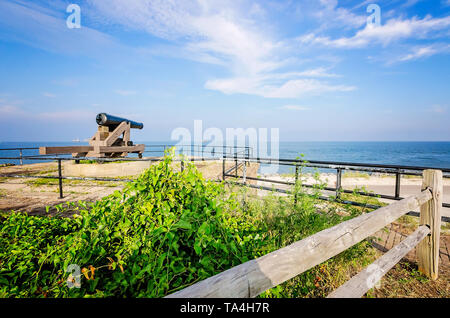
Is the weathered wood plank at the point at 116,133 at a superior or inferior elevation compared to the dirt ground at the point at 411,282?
superior

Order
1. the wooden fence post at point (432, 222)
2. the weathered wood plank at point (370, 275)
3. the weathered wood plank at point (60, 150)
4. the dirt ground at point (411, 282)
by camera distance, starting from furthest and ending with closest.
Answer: the weathered wood plank at point (60, 150) < the wooden fence post at point (432, 222) < the dirt ground at point (411, 282) < the weathered wood plank at point (370, 275)

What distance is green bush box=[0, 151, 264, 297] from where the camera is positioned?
49.4 inches

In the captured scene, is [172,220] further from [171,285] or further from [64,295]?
[64,295]

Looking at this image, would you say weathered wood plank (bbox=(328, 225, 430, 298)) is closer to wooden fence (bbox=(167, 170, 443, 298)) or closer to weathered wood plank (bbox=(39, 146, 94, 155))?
wooden fence (bbox=(167, 170, 443, 298))

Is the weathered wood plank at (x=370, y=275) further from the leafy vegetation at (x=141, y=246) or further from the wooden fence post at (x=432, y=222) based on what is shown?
the leafy vegetation at (x=141, y=246)

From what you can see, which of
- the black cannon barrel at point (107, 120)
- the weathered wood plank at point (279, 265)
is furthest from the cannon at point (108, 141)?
the weathered wood plank at point (279, 265)

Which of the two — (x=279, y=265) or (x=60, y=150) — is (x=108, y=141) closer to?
(x=60, y=150)

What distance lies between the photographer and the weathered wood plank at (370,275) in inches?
56.9

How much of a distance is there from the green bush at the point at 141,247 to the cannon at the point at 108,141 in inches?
327

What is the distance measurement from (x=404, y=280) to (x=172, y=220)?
281cm

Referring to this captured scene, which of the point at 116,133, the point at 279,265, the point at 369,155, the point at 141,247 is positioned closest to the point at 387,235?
the point at 279,265

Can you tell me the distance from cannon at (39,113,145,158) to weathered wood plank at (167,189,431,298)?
9.47m
